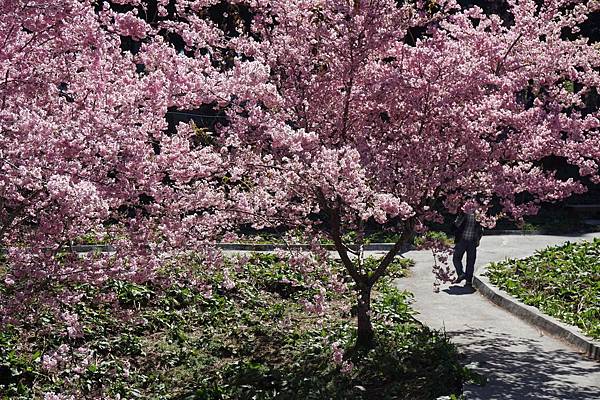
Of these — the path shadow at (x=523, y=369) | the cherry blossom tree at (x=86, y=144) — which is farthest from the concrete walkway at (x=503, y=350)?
the cherry blossom tree at (x=86, y=144)

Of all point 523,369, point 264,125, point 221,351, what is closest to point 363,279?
point 523,369

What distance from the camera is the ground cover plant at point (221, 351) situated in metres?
8.25

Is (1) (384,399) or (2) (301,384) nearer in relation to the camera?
(1) (384,399)

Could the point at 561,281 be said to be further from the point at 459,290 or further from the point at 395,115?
the point at 395,115

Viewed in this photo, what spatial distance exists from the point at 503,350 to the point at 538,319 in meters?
1.70

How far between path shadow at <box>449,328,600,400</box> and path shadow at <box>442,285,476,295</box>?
3.12 meters

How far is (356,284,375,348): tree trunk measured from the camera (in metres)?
9.09

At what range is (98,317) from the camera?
10859mm

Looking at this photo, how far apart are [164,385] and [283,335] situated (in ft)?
6.73

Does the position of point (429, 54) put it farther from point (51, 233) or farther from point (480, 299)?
point (480, 299)

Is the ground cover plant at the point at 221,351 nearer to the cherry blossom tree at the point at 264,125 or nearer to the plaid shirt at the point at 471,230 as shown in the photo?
the cherry blossom tree at the point at 264,125

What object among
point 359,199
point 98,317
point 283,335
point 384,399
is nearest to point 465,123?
point 359,199

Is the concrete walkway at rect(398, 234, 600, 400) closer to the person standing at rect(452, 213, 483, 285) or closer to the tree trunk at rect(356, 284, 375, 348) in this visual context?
the person standing at rect(452, 213, 483, 285)

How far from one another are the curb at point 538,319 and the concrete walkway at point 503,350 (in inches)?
4.2
